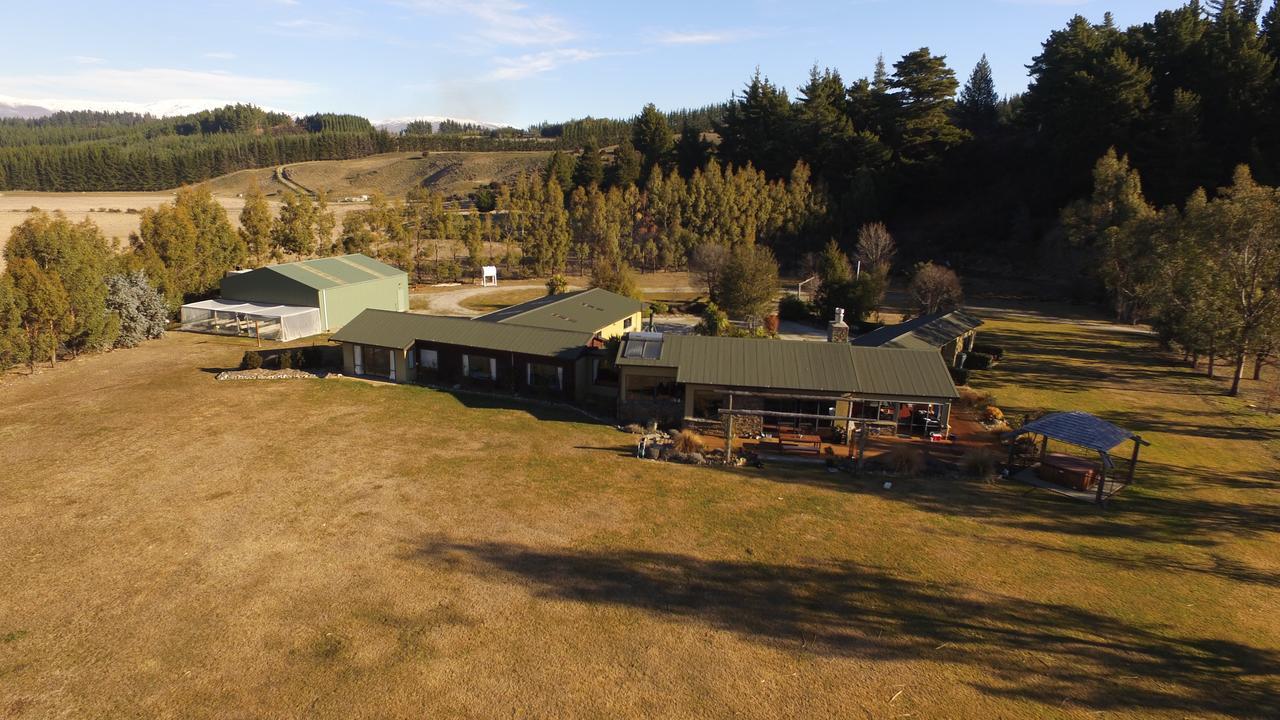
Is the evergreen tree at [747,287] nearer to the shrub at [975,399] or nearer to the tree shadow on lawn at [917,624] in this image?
the shrub at [975,399]

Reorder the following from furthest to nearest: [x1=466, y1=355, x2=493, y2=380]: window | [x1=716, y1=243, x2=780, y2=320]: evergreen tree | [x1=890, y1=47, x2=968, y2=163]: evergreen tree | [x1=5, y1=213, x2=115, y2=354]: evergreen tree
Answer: [x1=890, y1=47, x2=968, y2=163]: evergreen tree < [x1=716, y1=243, x2=780, y2=320]: evergreen tree < [x1=5, y1=213, x2=115, y2=354]: evergreen tree < [x1=466, y1=355, x2=493, y2=380]: window

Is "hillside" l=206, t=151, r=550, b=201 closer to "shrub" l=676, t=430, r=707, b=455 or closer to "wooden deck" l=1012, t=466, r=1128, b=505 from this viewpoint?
"shrub" l=676, t=430, r=707, b=455

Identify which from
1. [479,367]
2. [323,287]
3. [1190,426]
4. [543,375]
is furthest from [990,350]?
[323,287]

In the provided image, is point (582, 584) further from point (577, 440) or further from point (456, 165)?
point (456, 165)

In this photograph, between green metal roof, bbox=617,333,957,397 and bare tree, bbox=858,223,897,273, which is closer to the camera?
green metal roof, bbox=617,333,957,397

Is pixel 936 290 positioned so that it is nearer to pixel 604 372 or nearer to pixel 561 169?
pixel 604 372

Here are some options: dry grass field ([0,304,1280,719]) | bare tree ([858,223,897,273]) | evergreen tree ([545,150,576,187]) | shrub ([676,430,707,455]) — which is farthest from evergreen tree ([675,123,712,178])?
dry grass field ([0,304,1280,719])

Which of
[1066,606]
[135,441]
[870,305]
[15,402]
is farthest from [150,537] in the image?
[870,305]
